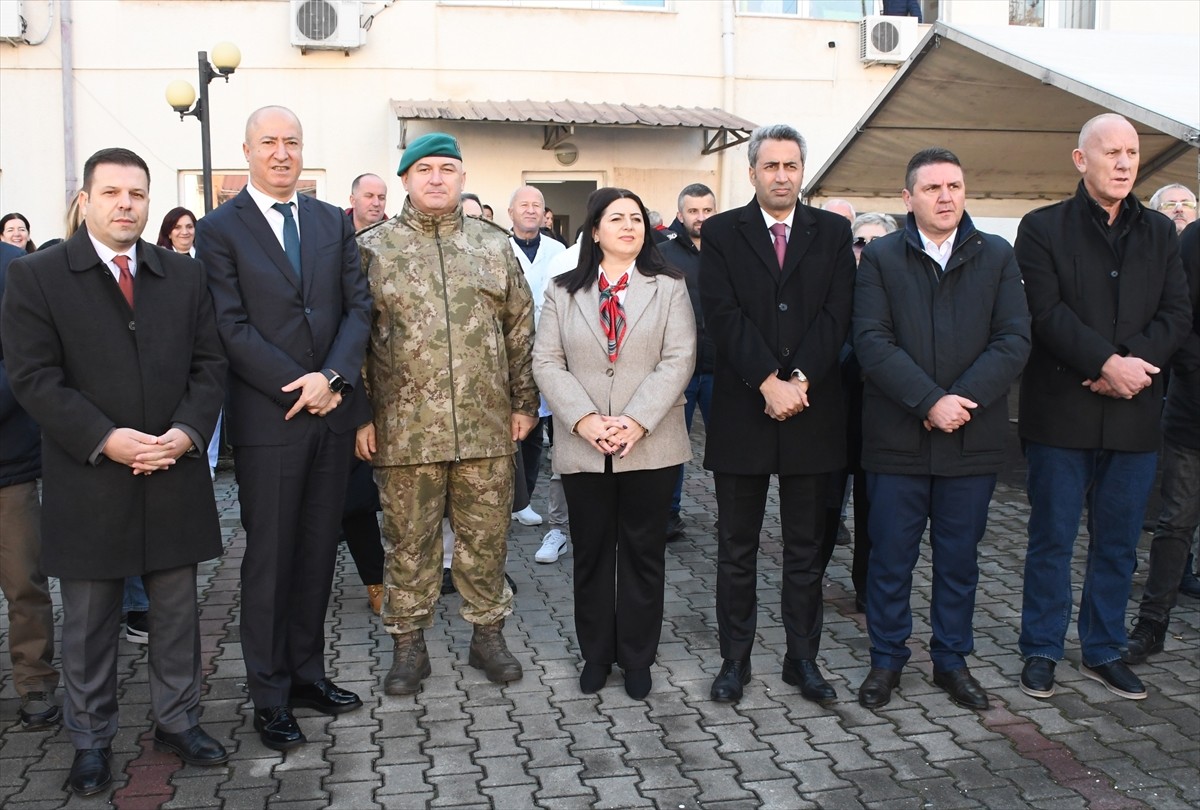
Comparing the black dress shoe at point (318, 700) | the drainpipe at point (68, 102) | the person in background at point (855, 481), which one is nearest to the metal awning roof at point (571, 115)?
the drainpipe at point (68, 102)

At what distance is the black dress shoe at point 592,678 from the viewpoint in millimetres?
4594

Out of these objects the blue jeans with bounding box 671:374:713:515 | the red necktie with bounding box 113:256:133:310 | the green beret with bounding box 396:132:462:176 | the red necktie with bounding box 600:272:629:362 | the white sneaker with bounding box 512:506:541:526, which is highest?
the green beret with bounding box 396:132:462:176

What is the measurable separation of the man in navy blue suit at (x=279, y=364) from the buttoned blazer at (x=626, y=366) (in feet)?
2.55

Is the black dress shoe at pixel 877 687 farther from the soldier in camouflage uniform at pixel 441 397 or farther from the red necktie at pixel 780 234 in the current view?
the red necktie at pixel 780 234

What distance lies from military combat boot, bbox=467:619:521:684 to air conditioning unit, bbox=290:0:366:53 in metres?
9.99

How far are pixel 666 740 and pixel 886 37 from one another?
500 inches

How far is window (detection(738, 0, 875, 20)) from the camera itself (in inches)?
583

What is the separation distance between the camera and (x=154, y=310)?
3.87 metres

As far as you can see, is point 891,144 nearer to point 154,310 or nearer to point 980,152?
point 980,152

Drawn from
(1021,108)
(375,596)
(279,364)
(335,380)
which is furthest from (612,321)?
(1021,108)

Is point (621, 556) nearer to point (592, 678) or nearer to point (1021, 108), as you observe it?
point (592, 678)

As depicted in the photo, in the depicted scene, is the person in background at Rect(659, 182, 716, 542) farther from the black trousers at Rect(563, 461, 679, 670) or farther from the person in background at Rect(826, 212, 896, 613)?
the black trousers at Rect(563, 461, 679, 670)

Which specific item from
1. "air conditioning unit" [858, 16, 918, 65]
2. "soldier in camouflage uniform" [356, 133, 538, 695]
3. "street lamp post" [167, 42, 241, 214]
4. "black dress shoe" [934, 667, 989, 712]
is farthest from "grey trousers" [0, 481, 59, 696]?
"air conditioning unit" [858, 16, 918, 65]

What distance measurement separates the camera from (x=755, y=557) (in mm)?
4582
